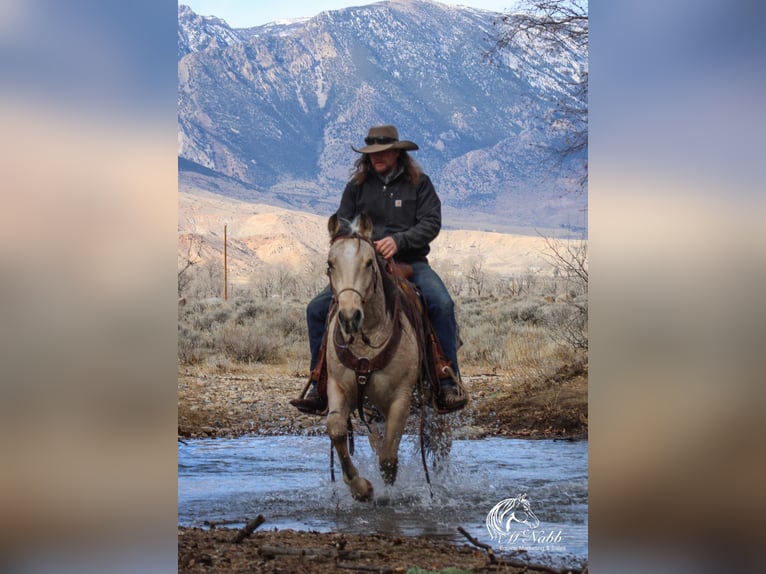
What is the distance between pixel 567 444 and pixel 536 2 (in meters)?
3.99

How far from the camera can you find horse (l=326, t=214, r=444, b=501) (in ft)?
20.2

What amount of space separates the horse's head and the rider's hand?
241mm

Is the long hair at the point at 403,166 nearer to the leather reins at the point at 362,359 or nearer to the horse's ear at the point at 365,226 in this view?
the horse's ear at the point at 365,226

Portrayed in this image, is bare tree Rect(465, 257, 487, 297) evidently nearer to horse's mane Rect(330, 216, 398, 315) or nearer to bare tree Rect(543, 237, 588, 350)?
bare tree Rect(543, 237, 588, 350)

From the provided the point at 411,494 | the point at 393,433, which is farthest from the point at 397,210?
the point at 411,494

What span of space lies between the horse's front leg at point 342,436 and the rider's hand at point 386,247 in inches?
32.1

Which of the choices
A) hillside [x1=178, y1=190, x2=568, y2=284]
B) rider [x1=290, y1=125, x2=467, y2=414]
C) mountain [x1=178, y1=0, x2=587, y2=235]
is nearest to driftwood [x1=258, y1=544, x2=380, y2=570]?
Result: rider [x1=290, y1=125, x2=467, y2=414]

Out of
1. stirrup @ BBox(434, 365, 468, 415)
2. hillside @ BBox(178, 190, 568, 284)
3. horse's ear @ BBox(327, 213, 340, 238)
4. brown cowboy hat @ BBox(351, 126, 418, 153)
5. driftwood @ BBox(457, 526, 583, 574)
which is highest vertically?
brown cowboy hat @ BBox(351, 126, 418, 153)

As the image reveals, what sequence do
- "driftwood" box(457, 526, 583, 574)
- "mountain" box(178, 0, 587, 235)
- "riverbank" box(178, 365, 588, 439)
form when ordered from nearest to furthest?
"driftwood" box(457, 526, 583, 574) < "mountain" box(178, 0, 587, 235) < "riverbank" box(178, 365, 588, 439)

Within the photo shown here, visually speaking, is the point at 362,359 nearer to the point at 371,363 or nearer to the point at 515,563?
the point at 371,363

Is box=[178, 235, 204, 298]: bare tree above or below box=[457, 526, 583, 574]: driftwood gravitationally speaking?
above

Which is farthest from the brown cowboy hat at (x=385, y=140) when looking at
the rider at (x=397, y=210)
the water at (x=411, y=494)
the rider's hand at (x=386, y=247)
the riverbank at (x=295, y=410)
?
the riverbank at (x=295, y=410)
